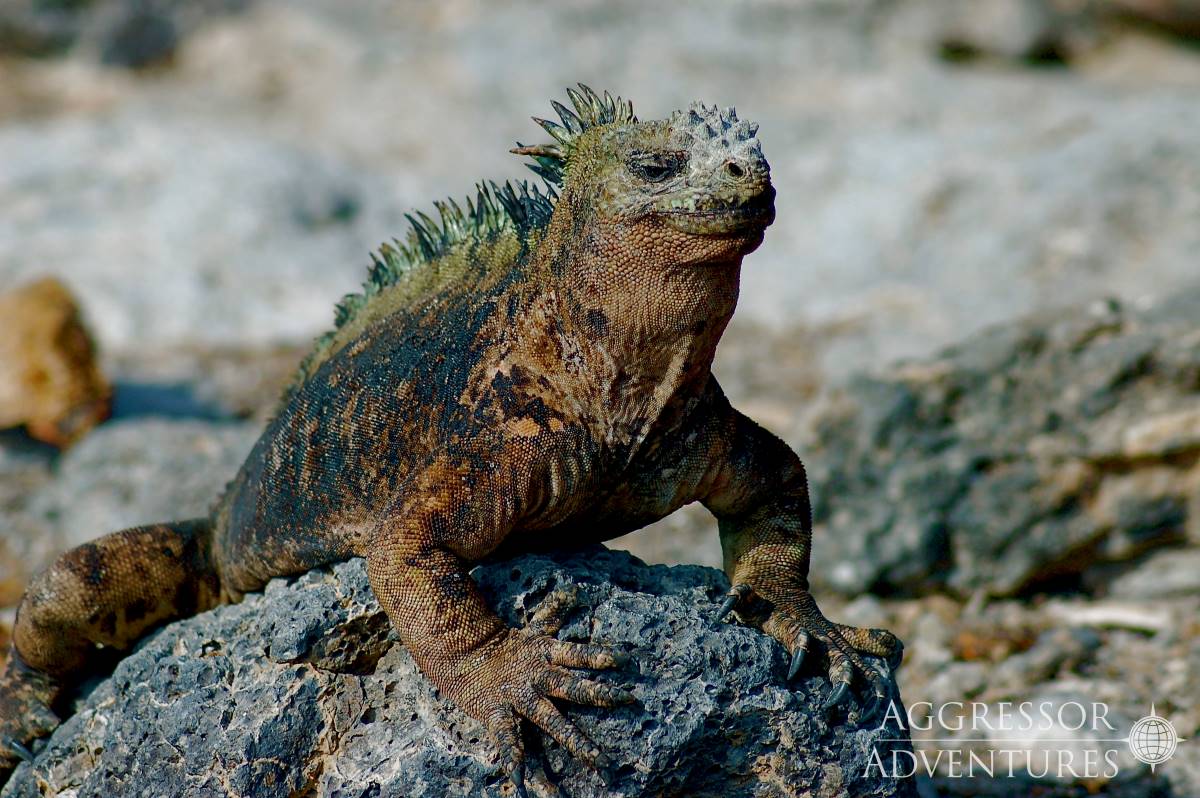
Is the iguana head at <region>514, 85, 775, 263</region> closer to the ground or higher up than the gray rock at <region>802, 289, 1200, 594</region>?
closer to the ground

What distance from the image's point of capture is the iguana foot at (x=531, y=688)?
135 inches

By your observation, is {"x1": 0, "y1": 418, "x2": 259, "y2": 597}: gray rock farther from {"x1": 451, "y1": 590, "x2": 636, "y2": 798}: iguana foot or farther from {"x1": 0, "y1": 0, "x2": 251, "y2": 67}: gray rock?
{"x1": 0, "y1": 0, "x2": 251, "y2": 67}: gray rock

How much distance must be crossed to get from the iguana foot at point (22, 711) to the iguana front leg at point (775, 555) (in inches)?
94.6

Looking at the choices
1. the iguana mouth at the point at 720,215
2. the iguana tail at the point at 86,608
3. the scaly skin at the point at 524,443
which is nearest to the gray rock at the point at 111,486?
the iguana tail at the point at 86,608

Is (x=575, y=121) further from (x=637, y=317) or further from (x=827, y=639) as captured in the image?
(x=827, y=639)

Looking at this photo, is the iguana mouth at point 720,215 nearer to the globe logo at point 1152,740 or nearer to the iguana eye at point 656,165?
the iguana eye at point 656,165

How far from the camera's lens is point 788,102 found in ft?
40.7

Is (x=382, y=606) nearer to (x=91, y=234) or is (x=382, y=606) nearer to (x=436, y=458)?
(x=436, y=458)

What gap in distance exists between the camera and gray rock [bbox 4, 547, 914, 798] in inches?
139

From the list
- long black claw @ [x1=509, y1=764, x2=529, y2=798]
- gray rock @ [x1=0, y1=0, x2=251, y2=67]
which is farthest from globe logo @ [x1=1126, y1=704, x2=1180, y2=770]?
gray rock @ [x1=0, y1=0, x2=251, y2=67]

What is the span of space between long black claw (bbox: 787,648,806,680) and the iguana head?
3.79 feet

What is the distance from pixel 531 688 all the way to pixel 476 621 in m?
0.24

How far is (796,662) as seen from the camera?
373 cm

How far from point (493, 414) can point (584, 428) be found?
0.26 m
